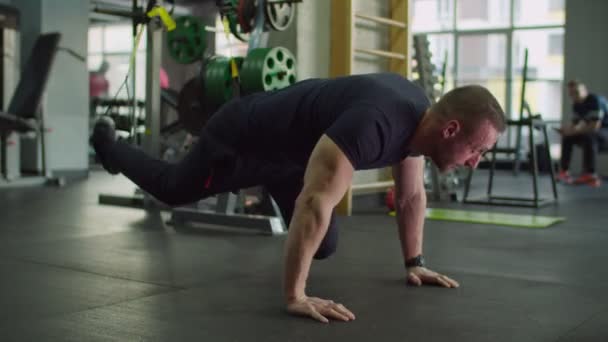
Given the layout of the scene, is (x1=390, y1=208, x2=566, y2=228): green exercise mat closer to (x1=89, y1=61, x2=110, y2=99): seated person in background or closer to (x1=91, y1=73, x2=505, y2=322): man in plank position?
(x1=91, y1=73, x2=505, y2=322): man in plank position

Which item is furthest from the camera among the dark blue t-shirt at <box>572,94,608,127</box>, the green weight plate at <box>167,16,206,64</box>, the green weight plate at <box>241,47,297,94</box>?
the dark blue t-shirt at <box>572,94,608,127</box>

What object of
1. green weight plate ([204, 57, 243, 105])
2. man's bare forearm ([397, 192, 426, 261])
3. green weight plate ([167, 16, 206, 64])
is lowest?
man's bare forearm ([397, 192, 426, 261])

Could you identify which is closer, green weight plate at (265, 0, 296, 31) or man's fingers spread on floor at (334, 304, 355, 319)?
man's fingers spread on floor at (334, 304, 355, 319)

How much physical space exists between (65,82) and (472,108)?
→ 19.5 feet

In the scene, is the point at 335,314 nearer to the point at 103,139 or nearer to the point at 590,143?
the point at 103,139

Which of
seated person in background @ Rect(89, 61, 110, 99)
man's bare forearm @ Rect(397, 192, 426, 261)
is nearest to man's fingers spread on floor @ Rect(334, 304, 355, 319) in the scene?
man's bare forearm @ Rect(397, 192, 426, 261)

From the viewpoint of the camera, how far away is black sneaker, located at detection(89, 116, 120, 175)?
253 cm

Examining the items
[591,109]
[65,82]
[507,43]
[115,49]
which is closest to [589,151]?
[591,109]

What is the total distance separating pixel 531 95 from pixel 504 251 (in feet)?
24.3

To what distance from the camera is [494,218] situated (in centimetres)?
419

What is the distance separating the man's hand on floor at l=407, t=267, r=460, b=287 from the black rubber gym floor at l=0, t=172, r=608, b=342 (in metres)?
0.04

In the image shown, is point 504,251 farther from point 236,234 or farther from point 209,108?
point 209,108

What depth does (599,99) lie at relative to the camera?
24.0 ft

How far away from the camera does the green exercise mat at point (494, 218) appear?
396 centimetres
